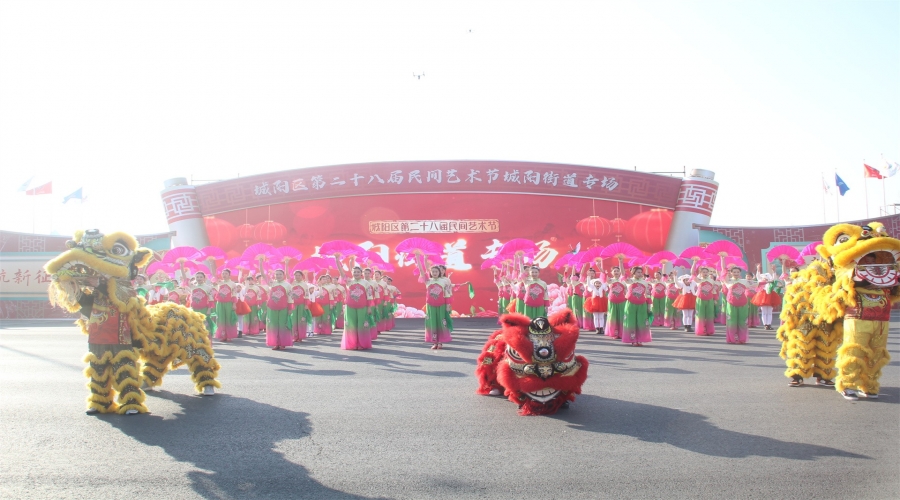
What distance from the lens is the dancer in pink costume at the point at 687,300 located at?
16281 millimetres

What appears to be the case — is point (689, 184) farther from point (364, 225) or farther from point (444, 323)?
point (444, 323)

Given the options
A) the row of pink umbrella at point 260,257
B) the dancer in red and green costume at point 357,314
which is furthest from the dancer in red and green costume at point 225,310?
the dancer in red and green costume at point 357,314

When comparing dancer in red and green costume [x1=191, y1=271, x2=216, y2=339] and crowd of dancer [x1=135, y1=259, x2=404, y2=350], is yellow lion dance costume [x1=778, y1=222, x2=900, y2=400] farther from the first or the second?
dancer in red and green costume [x1=191, y1=271, x2=216, y2=339]

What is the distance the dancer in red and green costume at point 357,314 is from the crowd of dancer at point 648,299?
3.04 metres

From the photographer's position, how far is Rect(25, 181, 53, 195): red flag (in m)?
24.3

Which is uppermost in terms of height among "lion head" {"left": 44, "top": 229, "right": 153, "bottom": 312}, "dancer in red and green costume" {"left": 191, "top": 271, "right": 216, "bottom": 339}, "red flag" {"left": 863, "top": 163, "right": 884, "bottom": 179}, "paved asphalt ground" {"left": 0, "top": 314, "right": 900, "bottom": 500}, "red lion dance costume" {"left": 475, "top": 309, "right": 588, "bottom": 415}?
"red flag" {"left": 863, "top": 163, "right": 884, "bottom": 179}

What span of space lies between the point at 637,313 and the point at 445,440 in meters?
8.42

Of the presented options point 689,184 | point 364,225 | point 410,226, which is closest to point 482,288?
point 410,226

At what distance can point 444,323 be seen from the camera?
41.6 ft

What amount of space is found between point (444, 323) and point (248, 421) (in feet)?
23.1

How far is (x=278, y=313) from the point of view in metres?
12.6

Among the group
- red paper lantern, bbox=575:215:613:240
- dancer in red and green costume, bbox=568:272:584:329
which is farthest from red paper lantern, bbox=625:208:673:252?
dancer in red and green costume, bbox=568:272:584:329

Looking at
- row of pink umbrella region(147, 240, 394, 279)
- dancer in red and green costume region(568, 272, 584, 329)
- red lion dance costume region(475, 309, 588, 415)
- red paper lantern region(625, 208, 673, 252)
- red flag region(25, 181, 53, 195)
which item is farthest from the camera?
red flag region(25, 181, 53, 195)

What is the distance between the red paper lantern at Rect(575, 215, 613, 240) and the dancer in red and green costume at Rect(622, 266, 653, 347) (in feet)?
27.0
